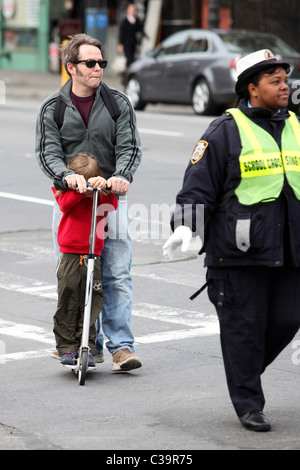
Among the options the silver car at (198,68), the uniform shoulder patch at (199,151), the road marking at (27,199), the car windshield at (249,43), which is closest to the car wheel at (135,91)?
the silver car at (198,68)

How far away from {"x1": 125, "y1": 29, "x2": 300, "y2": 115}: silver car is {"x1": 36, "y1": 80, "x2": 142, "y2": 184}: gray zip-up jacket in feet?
47.2

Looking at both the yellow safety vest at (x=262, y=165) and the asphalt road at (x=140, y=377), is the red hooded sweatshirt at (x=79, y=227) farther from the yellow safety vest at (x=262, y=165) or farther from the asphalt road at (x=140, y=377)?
the yellow safety vest at (x=262, y=165)

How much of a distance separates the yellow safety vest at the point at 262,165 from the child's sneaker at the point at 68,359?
1.60 m

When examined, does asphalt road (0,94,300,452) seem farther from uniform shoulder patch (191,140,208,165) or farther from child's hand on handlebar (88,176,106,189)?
uniform shoulder patch (191,140,208,165)

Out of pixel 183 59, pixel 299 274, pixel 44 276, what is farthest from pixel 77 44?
pixel 183 59

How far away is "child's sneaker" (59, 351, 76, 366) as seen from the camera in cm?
612

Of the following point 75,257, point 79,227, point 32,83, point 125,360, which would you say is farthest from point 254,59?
point 32,83

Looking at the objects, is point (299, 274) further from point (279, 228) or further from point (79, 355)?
point (79, 355)

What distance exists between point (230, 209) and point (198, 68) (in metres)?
16.8

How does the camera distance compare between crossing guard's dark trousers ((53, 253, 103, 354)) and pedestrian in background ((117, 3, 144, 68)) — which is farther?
pedestrian in background ((117, 3, 144, 68))

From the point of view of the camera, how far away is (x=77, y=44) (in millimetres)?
6223

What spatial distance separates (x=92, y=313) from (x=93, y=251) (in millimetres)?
409

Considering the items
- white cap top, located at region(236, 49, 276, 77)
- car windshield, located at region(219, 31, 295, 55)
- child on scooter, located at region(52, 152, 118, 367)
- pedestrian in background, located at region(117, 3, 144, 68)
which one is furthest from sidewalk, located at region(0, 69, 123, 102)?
white cap top, located at region(236, 49, 276, 77)

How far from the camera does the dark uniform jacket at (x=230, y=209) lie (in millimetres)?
5043
